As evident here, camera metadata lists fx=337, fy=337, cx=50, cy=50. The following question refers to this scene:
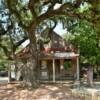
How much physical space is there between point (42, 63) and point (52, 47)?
2455mm

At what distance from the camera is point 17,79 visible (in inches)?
1374

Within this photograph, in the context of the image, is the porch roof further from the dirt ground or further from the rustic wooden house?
the dirt ground

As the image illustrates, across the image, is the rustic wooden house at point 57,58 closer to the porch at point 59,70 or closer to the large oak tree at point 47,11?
the porch at point 59,70

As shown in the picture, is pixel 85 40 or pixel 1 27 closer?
pixel 1 27

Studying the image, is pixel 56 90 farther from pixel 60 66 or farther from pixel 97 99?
pixel 60 66

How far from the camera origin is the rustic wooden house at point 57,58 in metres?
33.2

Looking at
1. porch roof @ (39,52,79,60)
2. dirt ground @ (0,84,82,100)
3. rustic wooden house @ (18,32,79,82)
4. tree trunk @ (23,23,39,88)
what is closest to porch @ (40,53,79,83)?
rustic wooden house @ (18,32,79,82)

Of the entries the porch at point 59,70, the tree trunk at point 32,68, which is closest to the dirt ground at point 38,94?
the tree trunk at point 32,68

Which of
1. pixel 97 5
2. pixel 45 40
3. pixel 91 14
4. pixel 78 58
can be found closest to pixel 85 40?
pixel 78 58

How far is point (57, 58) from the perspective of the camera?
33.2m

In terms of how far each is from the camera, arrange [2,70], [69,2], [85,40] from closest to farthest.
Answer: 1. [69,2]
2. [85,40]
3. [2,70]

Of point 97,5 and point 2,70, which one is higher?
point 97,5

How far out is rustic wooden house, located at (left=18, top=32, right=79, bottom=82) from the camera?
33250mm

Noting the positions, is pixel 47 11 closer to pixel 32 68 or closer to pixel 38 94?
pixel 32 68
